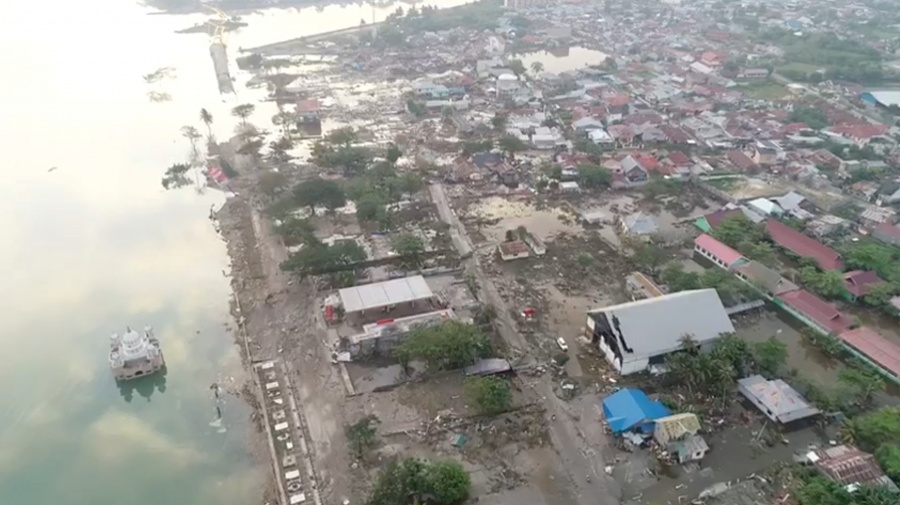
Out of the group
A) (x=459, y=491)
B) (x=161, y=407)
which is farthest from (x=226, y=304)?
(x=459, y=491)

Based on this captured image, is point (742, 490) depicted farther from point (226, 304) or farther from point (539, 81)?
point (539, 81)

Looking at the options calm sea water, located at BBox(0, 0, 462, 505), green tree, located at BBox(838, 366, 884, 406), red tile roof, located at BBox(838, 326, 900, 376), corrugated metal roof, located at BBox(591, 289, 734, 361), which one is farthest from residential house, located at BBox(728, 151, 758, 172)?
calm sea water, located at BBox(0, 0, 462, 505)

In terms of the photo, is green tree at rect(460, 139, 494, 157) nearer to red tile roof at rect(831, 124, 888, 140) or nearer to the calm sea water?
the calm sea water

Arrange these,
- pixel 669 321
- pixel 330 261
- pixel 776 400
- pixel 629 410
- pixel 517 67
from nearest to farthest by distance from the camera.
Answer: pixel 629 410 < pixel 776 400 < pixel 669 321 < pixel 330 261 < pixel 517 67

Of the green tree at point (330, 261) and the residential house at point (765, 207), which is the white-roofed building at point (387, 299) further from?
the residential house at point (765, 207)

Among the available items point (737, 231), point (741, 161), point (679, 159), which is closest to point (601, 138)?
point (679, 159)

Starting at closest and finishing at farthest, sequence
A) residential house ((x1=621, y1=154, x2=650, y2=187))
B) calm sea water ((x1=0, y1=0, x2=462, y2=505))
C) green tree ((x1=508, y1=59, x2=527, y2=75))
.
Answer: calm sea water ((x1=0, y1=0, x2=462, y2=505)) < residential house ((x1=621, y1=154, x2=650, y2=187)) < green tree ((x1=508, y1=59, x2=527, y2=75))

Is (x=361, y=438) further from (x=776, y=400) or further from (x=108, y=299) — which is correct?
(x=108, y=299)
